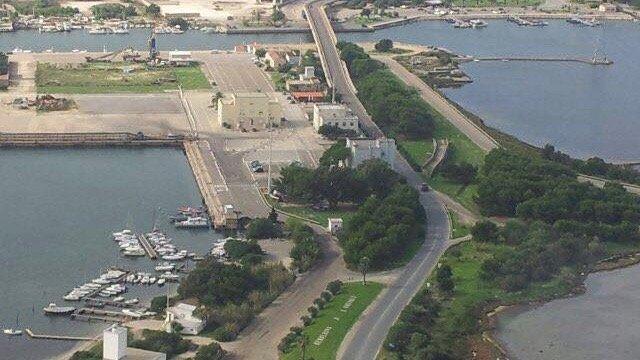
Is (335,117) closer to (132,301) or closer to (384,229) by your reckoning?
(384,229)

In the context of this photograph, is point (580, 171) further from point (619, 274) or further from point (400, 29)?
point (400, 29)

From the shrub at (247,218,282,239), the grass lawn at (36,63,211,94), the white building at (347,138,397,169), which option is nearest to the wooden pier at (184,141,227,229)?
the shrub at (247,218,282,239)

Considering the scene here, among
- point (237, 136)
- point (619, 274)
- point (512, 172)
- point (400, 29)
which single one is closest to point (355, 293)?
point (619, 274)

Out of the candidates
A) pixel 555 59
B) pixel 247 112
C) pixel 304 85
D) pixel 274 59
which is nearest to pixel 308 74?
pixel 304 85

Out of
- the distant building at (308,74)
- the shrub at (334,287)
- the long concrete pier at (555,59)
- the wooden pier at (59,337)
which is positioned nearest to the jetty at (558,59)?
the long concrete pier at (555,59)

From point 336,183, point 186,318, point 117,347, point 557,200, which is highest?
point 117,347

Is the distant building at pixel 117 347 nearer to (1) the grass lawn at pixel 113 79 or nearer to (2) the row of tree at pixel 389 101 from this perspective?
(2) the row of tree at pixel 389 101
